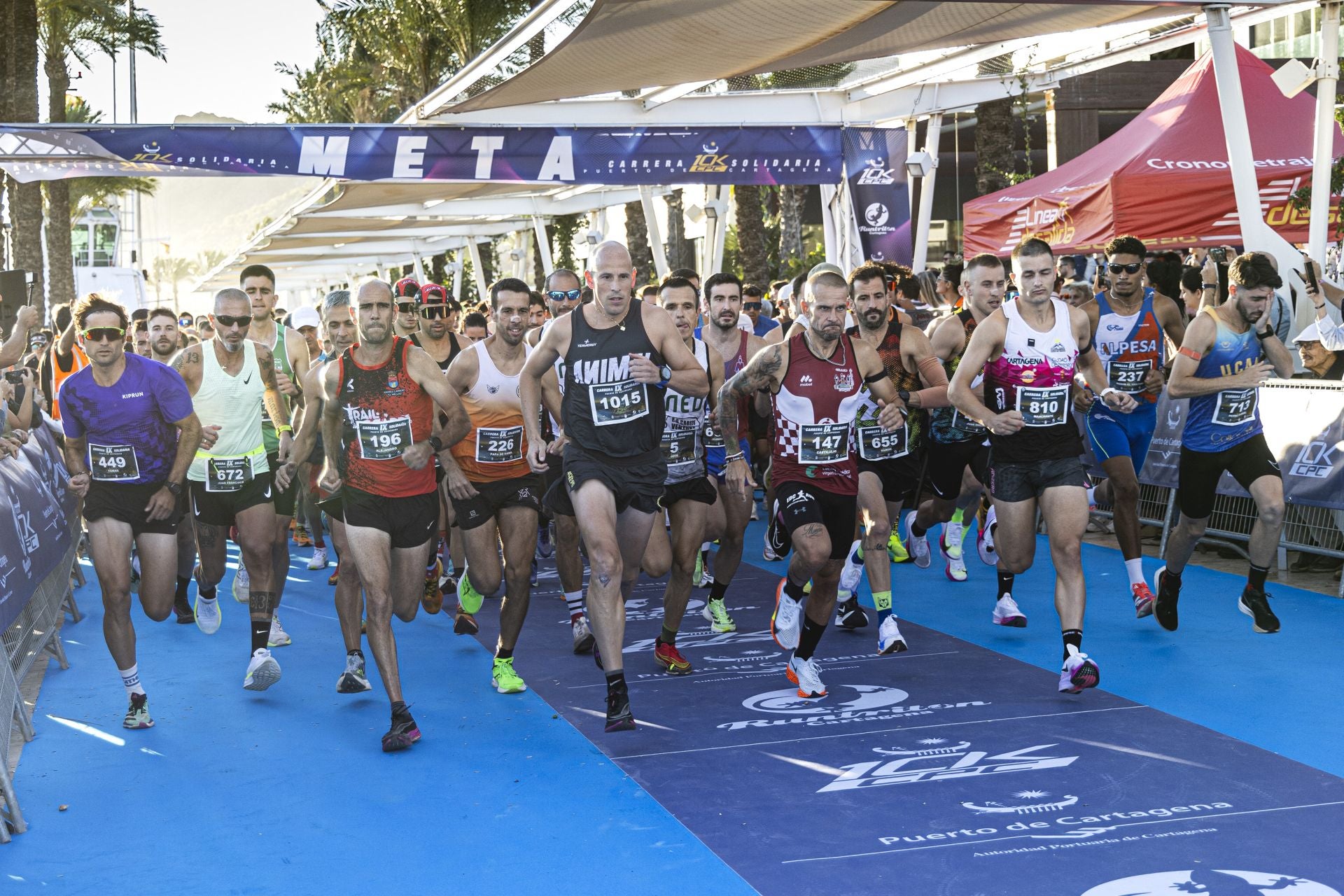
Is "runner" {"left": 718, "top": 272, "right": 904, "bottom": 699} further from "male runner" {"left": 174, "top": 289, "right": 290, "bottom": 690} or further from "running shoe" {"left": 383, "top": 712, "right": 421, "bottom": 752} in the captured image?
"male runner" {"left": 174, "top": 289, "right": 290, "bottom": 690}

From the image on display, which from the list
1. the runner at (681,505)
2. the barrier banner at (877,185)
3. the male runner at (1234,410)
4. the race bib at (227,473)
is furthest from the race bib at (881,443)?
the barrier banner at (877,185)

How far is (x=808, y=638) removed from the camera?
686cm

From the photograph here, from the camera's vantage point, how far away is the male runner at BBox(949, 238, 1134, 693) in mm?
6715

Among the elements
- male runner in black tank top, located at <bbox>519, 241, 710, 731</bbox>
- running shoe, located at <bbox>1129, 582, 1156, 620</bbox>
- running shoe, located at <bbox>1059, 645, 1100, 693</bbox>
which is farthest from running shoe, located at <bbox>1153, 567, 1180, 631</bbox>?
male runner in black tank top, located at <bbox>519, 241, 710, 731</bbox>

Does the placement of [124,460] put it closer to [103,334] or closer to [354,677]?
[103,334]

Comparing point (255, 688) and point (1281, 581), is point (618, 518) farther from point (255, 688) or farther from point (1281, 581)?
point (1281, 581)

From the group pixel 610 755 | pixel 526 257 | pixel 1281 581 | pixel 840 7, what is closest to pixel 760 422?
pixel 840 7

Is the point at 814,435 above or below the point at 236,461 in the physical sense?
above

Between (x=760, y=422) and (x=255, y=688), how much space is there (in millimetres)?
5647

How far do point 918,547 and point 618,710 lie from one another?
4.16 metres

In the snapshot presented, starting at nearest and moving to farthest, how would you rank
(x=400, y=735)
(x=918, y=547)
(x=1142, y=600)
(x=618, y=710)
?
(x=400, y=735), (x=618, y=710), (x=1142, y=600), (x=918, y=547)

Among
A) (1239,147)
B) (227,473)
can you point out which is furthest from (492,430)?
(1239,147)

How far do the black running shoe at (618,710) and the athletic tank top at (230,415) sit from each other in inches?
106

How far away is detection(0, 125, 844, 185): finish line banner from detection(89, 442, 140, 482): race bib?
23.2ft
